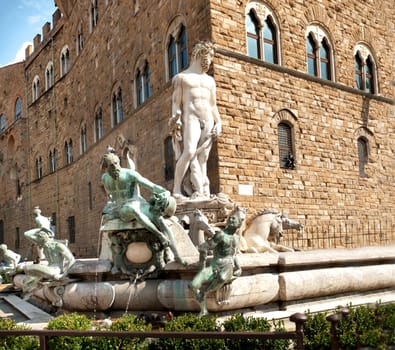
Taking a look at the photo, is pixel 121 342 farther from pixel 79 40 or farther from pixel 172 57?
pixel 79 40

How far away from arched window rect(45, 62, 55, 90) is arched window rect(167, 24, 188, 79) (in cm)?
1750

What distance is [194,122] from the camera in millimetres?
9094

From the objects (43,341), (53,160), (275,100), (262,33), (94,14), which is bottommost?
(43,341)

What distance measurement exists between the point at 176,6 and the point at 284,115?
15.1 feet

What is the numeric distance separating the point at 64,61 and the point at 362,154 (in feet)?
63.1

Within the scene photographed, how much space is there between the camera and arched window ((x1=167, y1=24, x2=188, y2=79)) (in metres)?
14.3

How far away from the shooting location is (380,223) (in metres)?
16.3

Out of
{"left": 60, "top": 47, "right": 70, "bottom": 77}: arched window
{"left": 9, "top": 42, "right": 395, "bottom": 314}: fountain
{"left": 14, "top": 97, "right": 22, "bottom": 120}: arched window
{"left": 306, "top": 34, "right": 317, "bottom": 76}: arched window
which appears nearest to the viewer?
{"left": 9, "top": 42, "right": 395, "bottom": 314}: fountain

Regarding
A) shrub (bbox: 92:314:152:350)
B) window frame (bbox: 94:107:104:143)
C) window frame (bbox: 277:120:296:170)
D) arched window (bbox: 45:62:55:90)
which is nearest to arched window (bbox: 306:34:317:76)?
window frame (bbox: 277:120:296:170)

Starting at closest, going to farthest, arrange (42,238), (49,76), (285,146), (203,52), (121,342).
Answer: (121,342)
(42,238)
(203,52)
(285,146)
(49,76)

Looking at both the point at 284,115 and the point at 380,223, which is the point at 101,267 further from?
the point at 380,223

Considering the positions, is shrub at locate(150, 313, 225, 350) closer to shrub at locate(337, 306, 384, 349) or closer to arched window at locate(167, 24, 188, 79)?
shrub at locate(337, 306, 384, 349)

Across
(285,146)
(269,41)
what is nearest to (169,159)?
(285,146)

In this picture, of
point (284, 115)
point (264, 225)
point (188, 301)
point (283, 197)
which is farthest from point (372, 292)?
point (284, 115)
